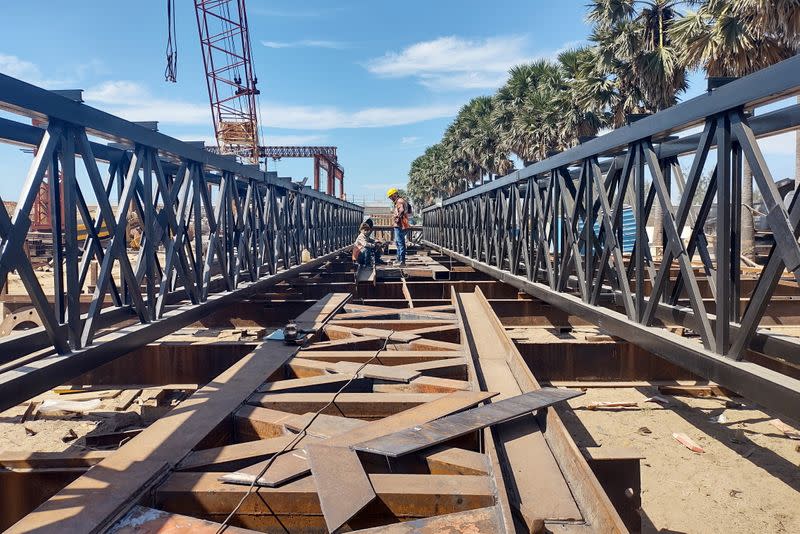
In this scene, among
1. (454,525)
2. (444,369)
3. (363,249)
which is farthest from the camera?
(363,249)

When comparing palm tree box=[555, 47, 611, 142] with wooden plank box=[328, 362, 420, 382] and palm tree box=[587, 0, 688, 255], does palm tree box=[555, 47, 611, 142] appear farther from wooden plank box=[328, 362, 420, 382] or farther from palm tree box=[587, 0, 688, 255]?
wooden plank box=[328, 362, 420, 382]

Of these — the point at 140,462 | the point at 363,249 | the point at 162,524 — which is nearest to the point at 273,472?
the point at 162,524

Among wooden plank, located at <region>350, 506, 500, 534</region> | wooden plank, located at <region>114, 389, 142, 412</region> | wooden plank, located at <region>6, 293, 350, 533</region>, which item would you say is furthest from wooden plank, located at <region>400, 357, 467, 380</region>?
wooden plank, located at <region>114, 389, 142, 412</region>

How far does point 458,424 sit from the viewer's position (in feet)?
11.4

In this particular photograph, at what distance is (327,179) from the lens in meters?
63.5

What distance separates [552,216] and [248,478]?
592cm

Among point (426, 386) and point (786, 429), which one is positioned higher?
point (426, 386)

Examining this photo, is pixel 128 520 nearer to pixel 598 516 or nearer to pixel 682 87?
pixel 598 516

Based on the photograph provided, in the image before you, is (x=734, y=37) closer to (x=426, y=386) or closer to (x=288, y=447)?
(x=426, y=386)

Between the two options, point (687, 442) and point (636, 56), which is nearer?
point (687, 442)

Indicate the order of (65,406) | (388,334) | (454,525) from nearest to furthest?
(454,525) < (388,334) < (65,406)

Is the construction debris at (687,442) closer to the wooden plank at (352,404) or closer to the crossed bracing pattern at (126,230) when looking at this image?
the wooden plank at (352,404)

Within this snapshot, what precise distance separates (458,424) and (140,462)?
170cm

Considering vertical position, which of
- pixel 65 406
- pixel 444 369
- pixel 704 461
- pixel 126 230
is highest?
pixel 126 230
